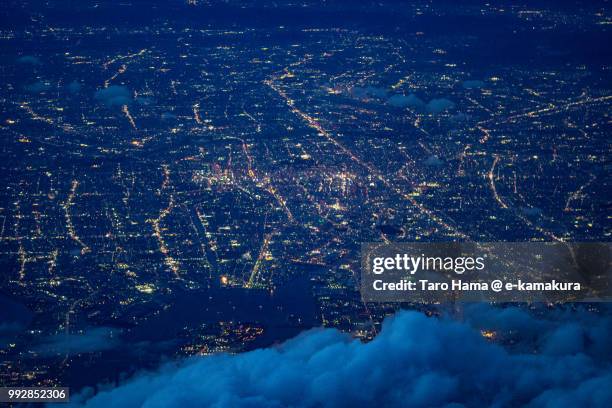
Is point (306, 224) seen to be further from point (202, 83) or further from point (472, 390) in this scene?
point (202, 83)

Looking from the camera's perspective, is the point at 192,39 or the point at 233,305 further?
the point at 192,39

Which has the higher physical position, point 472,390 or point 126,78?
point 472,390

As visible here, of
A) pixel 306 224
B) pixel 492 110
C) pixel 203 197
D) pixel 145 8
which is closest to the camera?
pixel 306 224

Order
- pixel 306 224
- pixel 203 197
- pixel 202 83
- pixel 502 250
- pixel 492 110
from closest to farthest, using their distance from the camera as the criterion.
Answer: pixel 502 250, pixel 306 224, pixel 203 197, pixel 492 110, pixel 202 83

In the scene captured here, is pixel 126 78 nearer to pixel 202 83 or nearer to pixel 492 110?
pixel 202 83

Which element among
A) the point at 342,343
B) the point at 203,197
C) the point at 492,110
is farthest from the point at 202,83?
the point at 342,343

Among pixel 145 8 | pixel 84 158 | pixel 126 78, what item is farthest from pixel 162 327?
pixel 145 8
